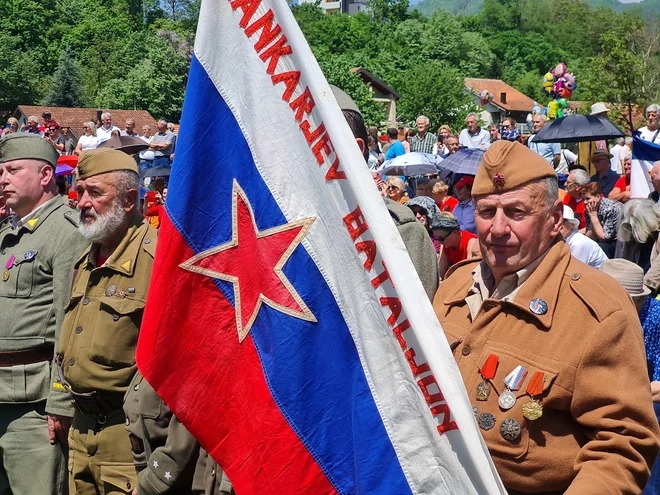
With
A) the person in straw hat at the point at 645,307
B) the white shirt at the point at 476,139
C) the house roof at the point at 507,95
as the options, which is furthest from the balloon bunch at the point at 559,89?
the house roof at the point at 507,95

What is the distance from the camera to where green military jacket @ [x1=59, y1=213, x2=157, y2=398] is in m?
4.71

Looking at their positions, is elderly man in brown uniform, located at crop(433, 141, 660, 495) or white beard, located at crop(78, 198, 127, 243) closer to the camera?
elderly man in brown uniform, located at crop(433, 141, 660, 495)

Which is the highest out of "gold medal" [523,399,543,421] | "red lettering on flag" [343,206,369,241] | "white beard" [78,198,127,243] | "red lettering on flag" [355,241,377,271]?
"red lettering on flag" [343,206,369,241]

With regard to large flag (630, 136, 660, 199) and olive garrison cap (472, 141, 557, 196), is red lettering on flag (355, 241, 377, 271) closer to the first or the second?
olive garrison cap (472, 141, 557, 196)

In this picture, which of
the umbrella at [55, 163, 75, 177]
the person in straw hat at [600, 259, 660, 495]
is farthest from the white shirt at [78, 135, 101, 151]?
the person in straw hat at [600, 259, 660, 495]

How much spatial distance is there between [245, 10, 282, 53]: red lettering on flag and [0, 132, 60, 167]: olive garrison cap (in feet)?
11.7

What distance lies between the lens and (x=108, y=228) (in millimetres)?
4918

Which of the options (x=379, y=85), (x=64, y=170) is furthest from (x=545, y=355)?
(x=379, y=85)

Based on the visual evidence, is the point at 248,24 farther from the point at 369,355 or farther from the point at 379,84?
the point at 379,84

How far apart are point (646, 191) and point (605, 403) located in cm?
701

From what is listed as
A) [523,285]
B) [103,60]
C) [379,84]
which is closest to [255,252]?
[523,285]

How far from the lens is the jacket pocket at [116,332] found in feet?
15.4

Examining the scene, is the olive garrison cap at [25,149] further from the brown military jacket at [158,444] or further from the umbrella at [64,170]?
the umbrella at [64,170]

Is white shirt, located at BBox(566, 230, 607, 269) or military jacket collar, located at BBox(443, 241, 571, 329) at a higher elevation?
military jacket collar, located at BBox(443, 241, 571, 329)
